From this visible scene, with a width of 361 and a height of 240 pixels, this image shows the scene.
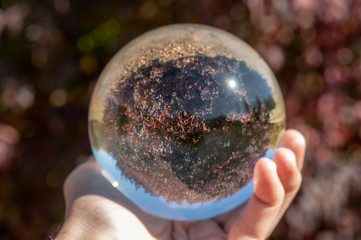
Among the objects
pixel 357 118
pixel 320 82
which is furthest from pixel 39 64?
pixel 357 118

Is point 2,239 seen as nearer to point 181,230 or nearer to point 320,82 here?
point 181,230

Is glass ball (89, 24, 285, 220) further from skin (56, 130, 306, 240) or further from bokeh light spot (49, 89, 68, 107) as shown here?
bokeh light spot (49, 89, 68, 107)

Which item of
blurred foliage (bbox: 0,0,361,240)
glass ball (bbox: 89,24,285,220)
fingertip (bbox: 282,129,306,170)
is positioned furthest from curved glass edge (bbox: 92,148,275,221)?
blurred foliage (bbox: 0,0,361,240)

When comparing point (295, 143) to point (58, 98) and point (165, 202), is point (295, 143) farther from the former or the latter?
point (58, 98)

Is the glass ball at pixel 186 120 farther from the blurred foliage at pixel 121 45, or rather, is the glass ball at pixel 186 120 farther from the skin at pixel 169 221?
the blurred foliage at pixel 121 45

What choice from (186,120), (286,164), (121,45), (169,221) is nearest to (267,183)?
(286,164)
